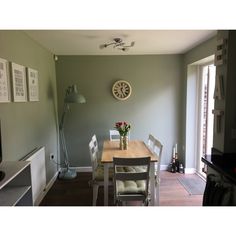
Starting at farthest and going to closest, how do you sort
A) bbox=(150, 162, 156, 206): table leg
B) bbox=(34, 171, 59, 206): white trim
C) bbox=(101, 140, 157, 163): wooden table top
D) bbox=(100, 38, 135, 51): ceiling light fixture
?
bbox=(100, 38, 135, 51): ceiling light fixture
bbox=(34, 171, 59, 206): white trim
bbox=(101, 140, 157, 163): wooden table top
bbox=(150, 162, 156, 206): table leg

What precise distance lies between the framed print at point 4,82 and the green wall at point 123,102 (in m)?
2.02

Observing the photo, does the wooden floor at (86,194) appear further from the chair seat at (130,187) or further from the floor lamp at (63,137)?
the chair seat at (130,187)

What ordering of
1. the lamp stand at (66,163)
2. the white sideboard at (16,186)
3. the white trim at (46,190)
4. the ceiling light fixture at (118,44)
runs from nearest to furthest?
the white sideboard at (16,186)
the white trim at (46,190)
the ceiling light fixture at (118,44)
the lamp stand at (66,163)

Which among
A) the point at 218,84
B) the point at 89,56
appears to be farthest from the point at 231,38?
the point at 89,56

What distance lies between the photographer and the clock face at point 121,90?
4082mm

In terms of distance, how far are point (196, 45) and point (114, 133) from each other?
2131 mm

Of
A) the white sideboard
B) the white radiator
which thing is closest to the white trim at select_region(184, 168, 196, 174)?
the white radiator

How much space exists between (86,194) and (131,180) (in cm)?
130

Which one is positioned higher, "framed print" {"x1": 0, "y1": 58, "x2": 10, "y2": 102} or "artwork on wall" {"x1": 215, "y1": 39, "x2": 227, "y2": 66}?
"artwork on wall" {"x1": 215, "y1": 39, "x2": 227, "y2": 66}

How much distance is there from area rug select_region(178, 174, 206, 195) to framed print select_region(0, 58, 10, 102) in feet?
9.52

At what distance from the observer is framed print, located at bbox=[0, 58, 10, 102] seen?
1978 mm

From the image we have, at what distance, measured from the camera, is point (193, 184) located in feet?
11.6

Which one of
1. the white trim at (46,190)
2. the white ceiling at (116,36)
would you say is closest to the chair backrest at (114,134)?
the white trim at (46,190)

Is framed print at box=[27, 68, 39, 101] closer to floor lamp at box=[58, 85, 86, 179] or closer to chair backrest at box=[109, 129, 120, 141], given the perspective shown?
floor lamp at box=[58, 85, 86, 179]
